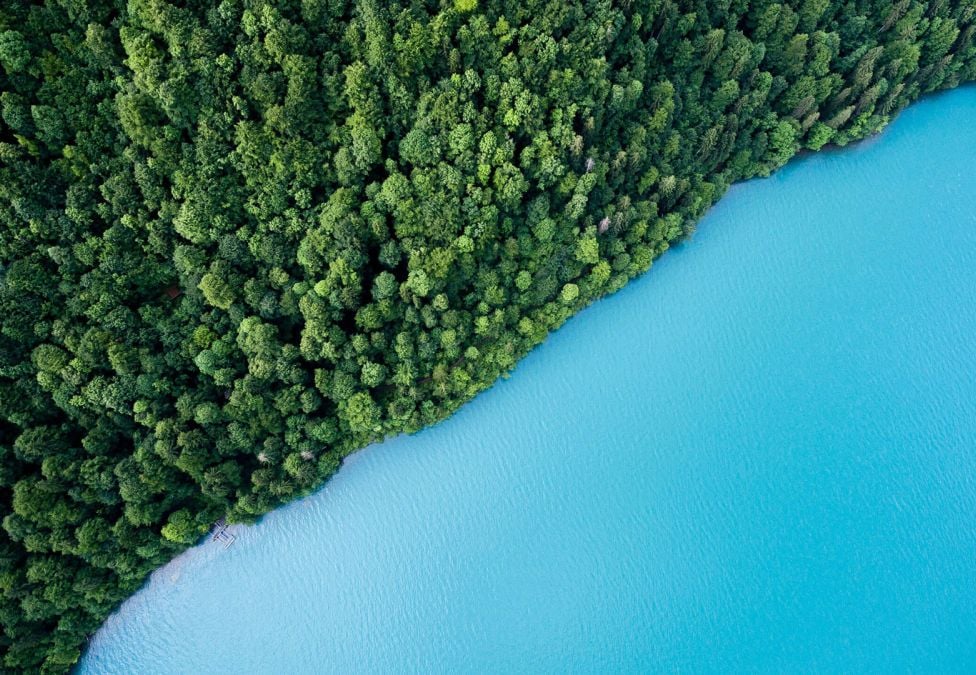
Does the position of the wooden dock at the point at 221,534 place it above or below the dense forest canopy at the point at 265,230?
below

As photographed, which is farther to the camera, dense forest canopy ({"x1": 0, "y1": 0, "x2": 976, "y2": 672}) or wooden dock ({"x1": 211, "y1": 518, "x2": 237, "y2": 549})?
wooden dock ({"x1": 211, "y1": 518, "x2": 237, "y2": 549})

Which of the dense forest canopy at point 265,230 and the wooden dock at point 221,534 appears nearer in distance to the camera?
the dense forest canopy at point 265,230

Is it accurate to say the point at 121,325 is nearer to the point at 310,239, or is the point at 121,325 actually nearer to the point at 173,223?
the point at 173,223

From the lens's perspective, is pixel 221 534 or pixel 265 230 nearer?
pixel 265 230

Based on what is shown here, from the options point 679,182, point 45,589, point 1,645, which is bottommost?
point 1,645

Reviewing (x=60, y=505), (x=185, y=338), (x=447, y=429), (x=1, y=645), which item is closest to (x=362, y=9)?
(x=185, y=338)

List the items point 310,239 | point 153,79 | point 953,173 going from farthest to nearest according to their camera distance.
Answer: point 953,173 < point 310,239 < point 153,79

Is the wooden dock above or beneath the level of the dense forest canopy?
beneath

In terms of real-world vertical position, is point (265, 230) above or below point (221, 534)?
above
